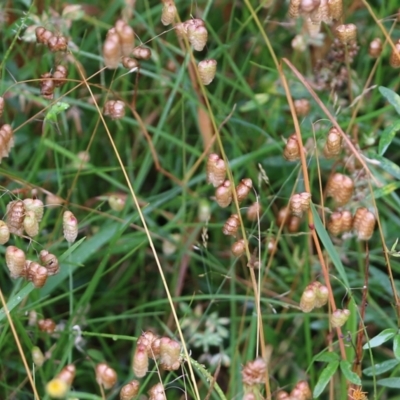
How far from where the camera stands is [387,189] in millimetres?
1433

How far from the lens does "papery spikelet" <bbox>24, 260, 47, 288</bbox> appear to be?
1.18 m

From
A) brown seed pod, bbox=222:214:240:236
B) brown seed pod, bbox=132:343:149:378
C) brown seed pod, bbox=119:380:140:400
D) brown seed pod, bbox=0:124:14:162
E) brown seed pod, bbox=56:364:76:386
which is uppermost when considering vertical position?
brown seed pod, bbox=0:124:14:162

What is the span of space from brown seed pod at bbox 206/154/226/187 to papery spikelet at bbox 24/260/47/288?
32 centimetres

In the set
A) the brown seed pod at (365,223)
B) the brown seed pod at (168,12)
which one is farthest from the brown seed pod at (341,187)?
the brown seed pod at (168,12)

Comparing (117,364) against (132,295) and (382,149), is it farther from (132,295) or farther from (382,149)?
(382,149)

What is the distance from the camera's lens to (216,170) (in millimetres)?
1253

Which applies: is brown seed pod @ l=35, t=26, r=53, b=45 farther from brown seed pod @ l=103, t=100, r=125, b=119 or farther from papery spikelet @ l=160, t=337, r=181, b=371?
papery spikelet @ l=160, t=337, r=181, b=371

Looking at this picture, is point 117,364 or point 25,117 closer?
point 117,364

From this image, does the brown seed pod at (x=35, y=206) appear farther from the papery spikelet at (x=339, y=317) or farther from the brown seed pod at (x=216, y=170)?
the papery spikelet at (x=339, y=317)

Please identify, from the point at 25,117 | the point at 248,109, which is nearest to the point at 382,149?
the point at 248,109

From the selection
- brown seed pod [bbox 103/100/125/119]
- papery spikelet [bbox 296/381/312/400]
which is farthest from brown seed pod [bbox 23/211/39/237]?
papery spikelet [bbox 296/381/312/400]

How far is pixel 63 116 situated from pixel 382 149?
0.76m

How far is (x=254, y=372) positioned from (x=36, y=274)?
0.40m

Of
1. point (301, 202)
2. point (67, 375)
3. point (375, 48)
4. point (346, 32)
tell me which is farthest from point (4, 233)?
point (375, 48)
